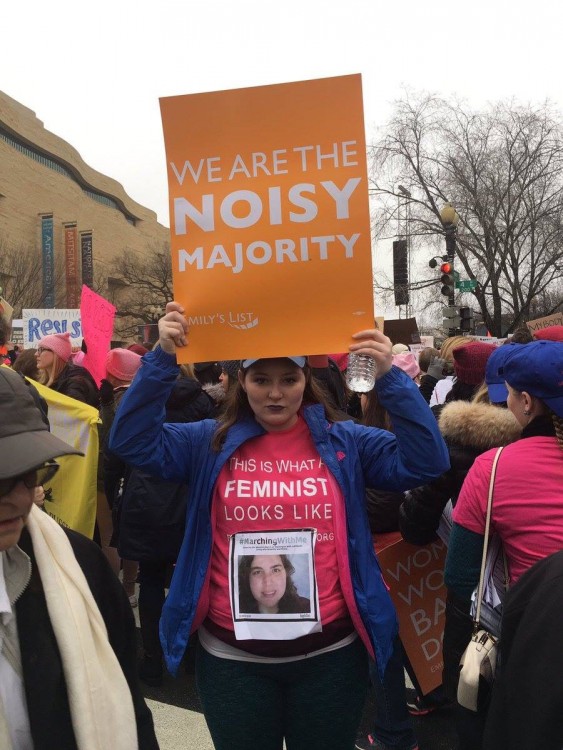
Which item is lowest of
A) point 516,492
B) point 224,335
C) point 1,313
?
point 516,492

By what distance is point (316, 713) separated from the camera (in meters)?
1.91

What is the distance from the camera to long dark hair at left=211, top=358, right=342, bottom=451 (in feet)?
6.88

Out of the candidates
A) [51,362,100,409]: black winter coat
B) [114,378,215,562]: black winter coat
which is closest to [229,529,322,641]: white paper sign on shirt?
[114,378,215,562]: black winter coat

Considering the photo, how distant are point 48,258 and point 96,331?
4829 cm

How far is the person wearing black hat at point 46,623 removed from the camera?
1220 mm

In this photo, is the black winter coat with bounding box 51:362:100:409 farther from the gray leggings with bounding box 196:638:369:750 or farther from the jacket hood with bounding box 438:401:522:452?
the gray leggings with bounding box 196:638:369:750

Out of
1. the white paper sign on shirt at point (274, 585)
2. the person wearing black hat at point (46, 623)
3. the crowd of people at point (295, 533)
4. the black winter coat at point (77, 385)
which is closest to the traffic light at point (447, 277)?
the black winter coat at point (77, 385)

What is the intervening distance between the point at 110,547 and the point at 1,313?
2320 mm

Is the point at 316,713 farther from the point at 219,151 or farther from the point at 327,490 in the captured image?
the point at 219,151

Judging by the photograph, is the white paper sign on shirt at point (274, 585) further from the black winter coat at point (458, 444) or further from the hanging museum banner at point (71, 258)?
the hanging museum banner at point (71, 258)

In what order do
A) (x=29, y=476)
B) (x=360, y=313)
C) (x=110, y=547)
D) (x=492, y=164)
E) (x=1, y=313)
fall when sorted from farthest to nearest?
(x=492, y=164) < (x=110, y=547) < (x=1, y=313) < (x=360, y=313) < (x=29, y=476)

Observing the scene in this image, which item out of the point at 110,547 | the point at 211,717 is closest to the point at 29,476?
the point at 211,717

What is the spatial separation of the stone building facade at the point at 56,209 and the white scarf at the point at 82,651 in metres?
44.3

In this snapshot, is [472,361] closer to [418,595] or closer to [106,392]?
[418,595]
